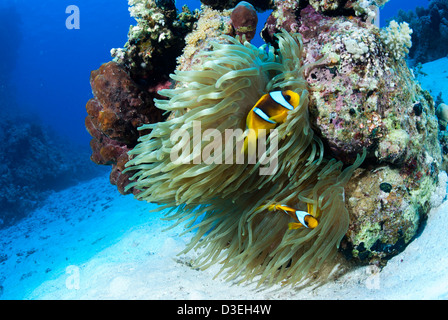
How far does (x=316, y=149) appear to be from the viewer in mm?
2293

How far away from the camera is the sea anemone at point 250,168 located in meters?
1.97

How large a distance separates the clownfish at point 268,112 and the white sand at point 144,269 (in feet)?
4.24

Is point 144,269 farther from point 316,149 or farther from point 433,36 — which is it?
point 433,36

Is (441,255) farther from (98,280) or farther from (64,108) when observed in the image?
(64,108)

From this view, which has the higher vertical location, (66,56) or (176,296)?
(66,56)

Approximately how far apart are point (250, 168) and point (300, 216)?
1.63 feet

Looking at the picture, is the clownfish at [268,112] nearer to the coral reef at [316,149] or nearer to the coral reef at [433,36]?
the coral reef at [316,149]

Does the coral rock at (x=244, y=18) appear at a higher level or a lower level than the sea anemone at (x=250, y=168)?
higher

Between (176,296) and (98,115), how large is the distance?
2.47 meters

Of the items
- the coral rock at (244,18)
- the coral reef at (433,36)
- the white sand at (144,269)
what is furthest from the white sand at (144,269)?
the coral rock at (244,18)

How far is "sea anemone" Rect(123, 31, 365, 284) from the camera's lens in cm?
197

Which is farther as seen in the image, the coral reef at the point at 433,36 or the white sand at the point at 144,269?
the coral reef at the point at 433,36

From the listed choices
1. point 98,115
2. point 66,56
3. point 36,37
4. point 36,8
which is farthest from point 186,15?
point 66,56

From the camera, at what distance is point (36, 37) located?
45.7 meters
